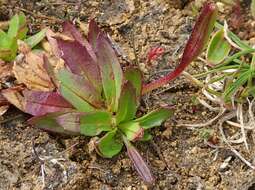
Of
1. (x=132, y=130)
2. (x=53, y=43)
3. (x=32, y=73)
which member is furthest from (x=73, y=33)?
(x=132, y=130)

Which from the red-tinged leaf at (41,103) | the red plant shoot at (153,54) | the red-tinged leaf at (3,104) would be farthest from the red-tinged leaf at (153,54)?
the red-tinged leaf at (3,104)

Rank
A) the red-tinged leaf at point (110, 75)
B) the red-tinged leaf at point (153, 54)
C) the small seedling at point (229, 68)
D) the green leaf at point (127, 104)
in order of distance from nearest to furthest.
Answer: the green leaf at point (127, 104)
the red-tinged leaf at point (110, 75)
the small seedling at point (229, 68)
the red-tinged leaf at point (153, 54)

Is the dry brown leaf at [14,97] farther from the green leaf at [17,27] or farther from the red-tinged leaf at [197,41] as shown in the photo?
the red-tinged leaf at [197,41]

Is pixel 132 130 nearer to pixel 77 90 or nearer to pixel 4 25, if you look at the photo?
pixel 77 90

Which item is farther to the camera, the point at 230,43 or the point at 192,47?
the point at 230,43

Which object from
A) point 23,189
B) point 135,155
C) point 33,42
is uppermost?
point 33,42

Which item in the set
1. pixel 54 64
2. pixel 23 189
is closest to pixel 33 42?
pixel 54 64

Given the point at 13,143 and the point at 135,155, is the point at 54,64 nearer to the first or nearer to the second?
the point at 13,143
